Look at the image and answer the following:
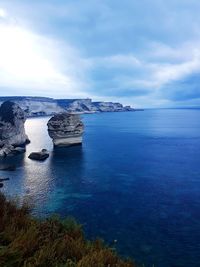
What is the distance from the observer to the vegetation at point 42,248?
31.8 ft

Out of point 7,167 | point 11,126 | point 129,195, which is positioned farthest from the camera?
point 11,126

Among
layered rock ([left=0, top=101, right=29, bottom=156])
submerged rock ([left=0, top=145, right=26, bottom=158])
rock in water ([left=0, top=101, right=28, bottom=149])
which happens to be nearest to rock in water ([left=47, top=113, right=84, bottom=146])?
submerged rock ([left=0, top=145, right=26, bottom=158])

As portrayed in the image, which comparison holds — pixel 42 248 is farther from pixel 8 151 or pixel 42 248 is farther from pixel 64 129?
pixel 64 129

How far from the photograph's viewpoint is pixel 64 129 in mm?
105188

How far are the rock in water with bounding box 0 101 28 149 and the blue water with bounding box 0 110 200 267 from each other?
2184 cm

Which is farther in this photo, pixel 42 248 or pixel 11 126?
pixel 11 126

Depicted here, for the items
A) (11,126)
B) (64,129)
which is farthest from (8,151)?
(64,129)

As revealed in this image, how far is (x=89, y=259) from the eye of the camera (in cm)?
1023

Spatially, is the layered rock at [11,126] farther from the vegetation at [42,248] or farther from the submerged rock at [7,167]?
the vegetation at [42,248]

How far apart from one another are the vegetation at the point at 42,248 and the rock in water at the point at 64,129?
3607 inches

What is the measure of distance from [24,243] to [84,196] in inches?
1605

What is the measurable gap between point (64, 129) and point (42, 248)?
9513 cm

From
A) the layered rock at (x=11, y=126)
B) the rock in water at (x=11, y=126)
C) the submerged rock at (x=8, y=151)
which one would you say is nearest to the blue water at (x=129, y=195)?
the submerged rock at (x=8, y=151)

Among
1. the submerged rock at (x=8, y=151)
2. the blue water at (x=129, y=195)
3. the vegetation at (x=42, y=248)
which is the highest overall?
the vegetation at (x=42, y=248)
